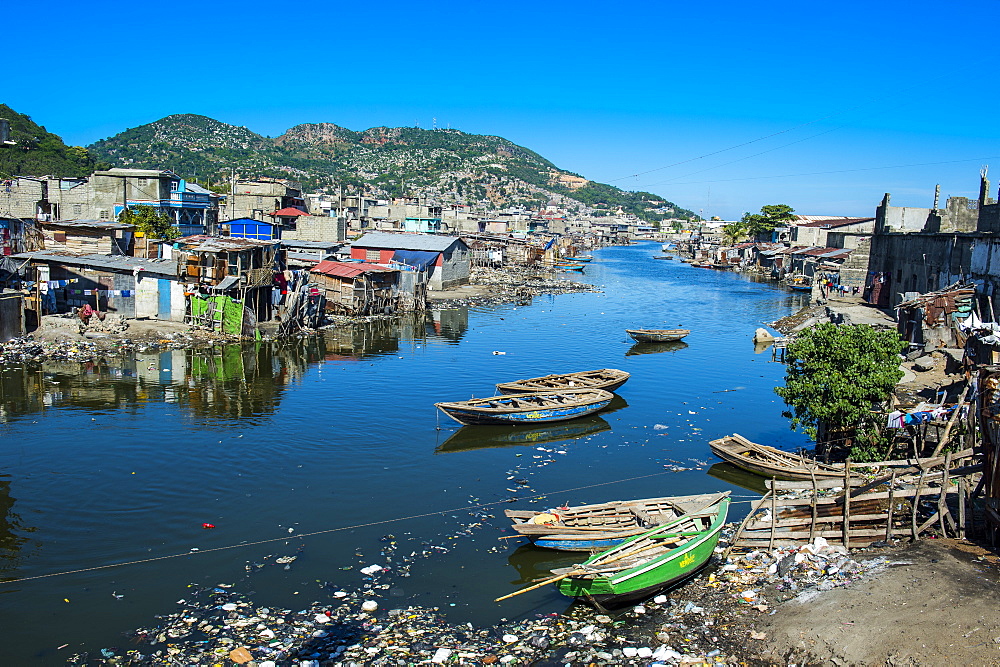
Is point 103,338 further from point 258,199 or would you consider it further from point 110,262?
point 258,199

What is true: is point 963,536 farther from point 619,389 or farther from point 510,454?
point 619,389

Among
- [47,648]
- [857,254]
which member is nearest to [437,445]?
[47,648]

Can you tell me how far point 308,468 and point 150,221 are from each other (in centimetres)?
3818

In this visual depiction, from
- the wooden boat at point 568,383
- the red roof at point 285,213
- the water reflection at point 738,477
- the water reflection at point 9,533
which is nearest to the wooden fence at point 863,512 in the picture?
the water reflection at point 738,477

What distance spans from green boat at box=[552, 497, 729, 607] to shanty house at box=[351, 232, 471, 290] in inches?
1542

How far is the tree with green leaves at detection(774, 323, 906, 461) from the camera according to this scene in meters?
15.4

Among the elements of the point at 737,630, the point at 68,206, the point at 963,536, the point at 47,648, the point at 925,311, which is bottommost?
the point at 47,648

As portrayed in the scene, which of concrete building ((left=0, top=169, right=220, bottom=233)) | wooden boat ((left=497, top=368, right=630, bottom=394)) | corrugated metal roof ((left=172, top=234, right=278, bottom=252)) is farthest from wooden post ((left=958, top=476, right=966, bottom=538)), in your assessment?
concrete building ((left=0, top=169, right=220, bottom=233))

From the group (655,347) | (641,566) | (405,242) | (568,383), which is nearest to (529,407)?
(568,383)

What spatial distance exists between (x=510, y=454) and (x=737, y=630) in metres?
9.97

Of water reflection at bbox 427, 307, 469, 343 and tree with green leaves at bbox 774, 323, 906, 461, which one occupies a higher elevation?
tree with green leaves at bbox 774, 323, 906, 461

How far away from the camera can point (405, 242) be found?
173 feet

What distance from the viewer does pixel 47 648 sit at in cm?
1010

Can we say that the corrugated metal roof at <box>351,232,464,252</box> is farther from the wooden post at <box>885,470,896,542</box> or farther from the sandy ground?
the sandy ground
